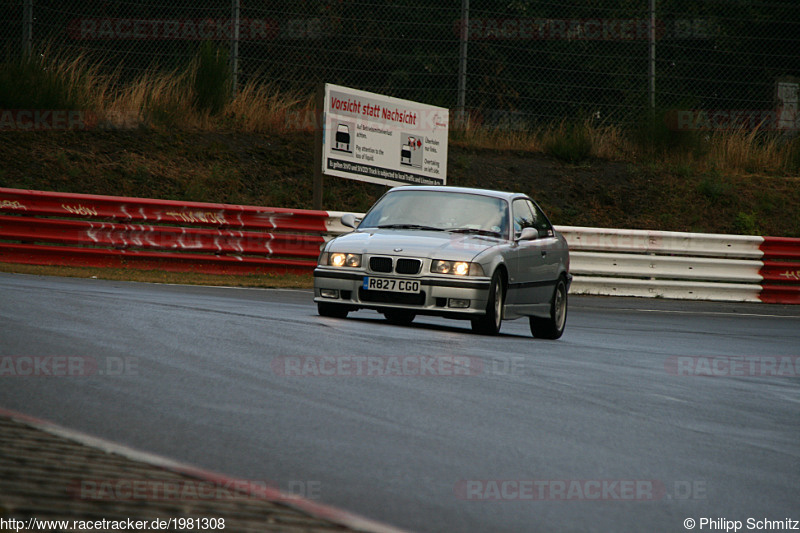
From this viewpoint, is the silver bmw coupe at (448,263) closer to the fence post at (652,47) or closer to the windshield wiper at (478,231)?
the windshield wiper at (478,231)

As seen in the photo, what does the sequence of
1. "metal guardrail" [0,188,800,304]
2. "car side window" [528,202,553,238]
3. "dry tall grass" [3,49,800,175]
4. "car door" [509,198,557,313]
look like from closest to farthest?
"car door" [509,198,557,313]
"car side window" [528,202,553,238]
"metal guardrail" [0,188,800,304]
"dry tall grass" [3,49,800,175]

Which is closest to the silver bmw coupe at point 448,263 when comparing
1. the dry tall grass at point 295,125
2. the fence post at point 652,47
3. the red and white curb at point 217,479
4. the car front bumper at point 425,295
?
the car front bumper at point 425,295

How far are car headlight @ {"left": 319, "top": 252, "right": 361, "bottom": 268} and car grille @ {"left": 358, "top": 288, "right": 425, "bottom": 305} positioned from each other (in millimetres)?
290

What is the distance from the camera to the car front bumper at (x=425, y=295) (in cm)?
1100

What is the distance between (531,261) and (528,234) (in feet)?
1.35

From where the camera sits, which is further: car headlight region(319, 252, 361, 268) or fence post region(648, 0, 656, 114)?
fence post region(648, 0, 656, 114)

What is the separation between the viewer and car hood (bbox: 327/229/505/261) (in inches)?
440

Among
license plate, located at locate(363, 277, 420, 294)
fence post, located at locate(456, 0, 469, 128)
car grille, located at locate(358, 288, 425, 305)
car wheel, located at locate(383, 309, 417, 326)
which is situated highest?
fence post, located at locate(456, 0, 469, 128)

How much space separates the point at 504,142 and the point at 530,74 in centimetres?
254

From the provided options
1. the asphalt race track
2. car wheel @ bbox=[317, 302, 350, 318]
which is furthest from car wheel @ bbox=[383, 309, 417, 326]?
the asphalt race track

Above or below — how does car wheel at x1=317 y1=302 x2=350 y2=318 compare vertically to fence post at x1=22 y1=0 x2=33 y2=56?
below

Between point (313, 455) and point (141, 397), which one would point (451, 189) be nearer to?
point (141, 397)

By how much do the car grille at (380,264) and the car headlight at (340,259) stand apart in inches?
5.4

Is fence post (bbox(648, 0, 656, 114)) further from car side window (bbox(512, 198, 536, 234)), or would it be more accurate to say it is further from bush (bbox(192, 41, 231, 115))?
car side window (bbox(512, 198, 536, 234))
